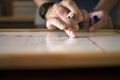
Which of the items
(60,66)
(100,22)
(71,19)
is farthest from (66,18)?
(60,66)

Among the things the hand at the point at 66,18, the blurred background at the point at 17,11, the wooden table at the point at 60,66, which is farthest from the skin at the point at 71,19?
the blurred background at the point at 17,11

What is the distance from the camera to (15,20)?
7.46 ft

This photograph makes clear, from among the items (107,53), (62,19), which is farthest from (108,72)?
(62,19)

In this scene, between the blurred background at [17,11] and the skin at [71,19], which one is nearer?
the skin at [71,19]

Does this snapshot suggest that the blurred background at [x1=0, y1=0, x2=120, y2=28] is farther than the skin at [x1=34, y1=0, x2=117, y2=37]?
Yes

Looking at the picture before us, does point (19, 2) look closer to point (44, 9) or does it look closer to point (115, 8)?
point (115, 8)

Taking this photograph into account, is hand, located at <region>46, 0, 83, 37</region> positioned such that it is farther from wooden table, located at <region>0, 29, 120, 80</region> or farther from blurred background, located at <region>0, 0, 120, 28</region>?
blurred background, located at <region>0, 0, 120, 28</region>

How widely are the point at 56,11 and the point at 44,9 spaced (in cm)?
17

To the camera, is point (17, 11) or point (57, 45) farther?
point (17, 11)

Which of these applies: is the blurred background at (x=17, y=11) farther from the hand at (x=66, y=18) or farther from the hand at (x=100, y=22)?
the hand at (x=66, y=18)

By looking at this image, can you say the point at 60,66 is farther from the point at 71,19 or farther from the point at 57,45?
the point at 71,19

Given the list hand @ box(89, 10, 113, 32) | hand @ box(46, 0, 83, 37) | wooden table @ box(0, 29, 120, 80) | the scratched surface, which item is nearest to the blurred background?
hand @ box(89, 10, 113, 32)

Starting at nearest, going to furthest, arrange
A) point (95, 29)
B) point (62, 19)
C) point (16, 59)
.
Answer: point (16, 59) < point (62, 19) < point (95, 29)

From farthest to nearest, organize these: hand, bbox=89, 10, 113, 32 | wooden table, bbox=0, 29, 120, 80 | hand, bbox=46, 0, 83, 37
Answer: hand, bbox=89, 10, 113, 32 < hand, bbox=46, 0, 83, 37 < wooden table, bbox=0, 29, 120, 80
